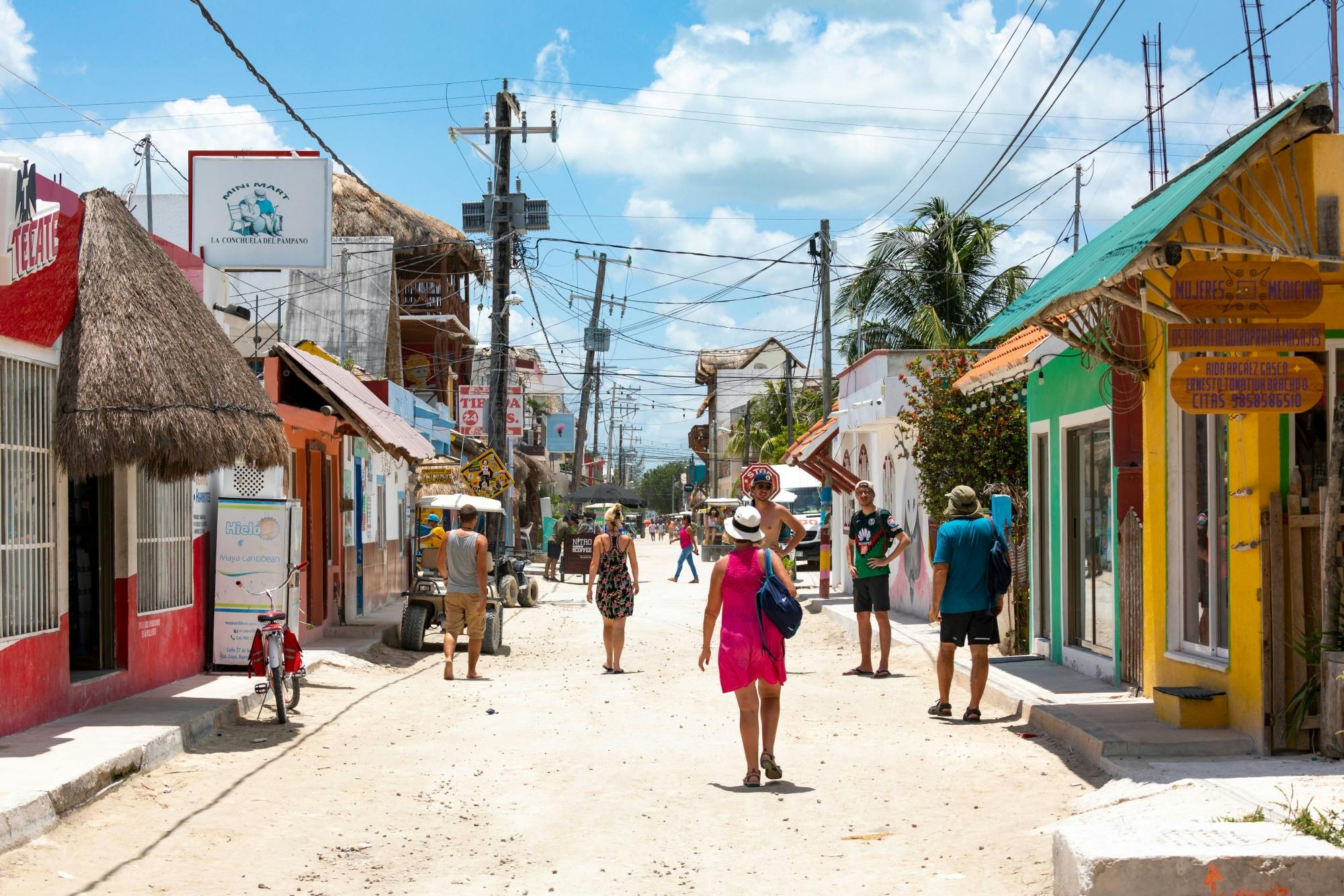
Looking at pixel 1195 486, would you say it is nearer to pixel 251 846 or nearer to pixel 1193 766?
pixel 1193 766

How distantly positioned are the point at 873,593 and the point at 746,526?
5433mm

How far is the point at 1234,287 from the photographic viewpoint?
8.21 meters

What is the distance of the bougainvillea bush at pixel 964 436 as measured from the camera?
17031 mm

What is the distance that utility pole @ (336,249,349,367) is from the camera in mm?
35969

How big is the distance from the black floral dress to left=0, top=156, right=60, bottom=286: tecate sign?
23.6 feet

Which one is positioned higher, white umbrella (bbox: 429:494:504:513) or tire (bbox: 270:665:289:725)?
white umbrella (bbox: 429:494:504:513)

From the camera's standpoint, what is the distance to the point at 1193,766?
7797mm

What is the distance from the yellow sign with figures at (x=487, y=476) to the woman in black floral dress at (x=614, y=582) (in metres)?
10.3

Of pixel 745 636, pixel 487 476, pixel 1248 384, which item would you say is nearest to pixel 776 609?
pixel 745 636

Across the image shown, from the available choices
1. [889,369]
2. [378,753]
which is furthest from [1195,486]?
[889,369]

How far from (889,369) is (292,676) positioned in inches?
Result: 535

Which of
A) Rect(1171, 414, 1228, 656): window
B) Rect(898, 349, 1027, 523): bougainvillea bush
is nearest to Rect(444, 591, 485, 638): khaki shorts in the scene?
Rect(898, 349, 1027, 523): bougainvillea bush

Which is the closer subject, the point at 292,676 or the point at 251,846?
the point at 251,846

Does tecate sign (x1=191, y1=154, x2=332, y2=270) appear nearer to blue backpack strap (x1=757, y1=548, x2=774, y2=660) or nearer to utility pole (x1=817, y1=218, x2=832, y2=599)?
utility pole (x1=817, y1=218, x2=832, y2=599)
